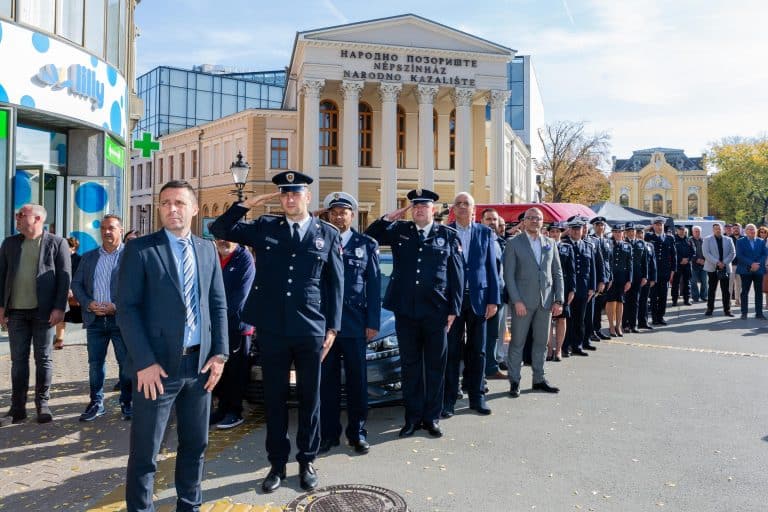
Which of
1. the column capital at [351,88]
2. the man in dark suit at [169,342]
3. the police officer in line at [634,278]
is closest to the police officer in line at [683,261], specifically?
the police officer in line at [634,278]

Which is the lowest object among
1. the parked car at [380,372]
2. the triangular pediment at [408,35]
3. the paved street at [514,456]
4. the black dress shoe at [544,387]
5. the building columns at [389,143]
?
the paved street at [514,456]

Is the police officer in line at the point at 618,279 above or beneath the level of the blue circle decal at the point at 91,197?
beneath

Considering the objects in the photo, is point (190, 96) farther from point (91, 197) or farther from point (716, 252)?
point (716, 252)

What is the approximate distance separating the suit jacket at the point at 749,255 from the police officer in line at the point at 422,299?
12.1m

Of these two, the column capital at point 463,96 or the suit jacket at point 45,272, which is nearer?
the suit jacket at point 45,272

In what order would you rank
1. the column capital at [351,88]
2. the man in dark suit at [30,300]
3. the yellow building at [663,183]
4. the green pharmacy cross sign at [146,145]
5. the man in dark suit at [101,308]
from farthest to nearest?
the yellow building at [663,183] → the column capital at [351,88] → the green pharmacy cross sign at [146,145] → the man in dark suit at [101,308] → the man in dark suit at [30,300]

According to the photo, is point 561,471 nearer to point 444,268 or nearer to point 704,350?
point 444,268

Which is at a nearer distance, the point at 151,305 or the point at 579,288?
the point at 151,305

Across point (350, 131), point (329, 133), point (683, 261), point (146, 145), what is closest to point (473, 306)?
point (146, 145)

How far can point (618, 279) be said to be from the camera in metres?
11.6

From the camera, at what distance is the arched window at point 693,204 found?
105 metres

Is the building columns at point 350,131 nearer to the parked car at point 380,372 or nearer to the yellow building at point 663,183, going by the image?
the parked car at point 380,372

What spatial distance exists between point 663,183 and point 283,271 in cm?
11422

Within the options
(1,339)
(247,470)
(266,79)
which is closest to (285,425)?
(247,470)
